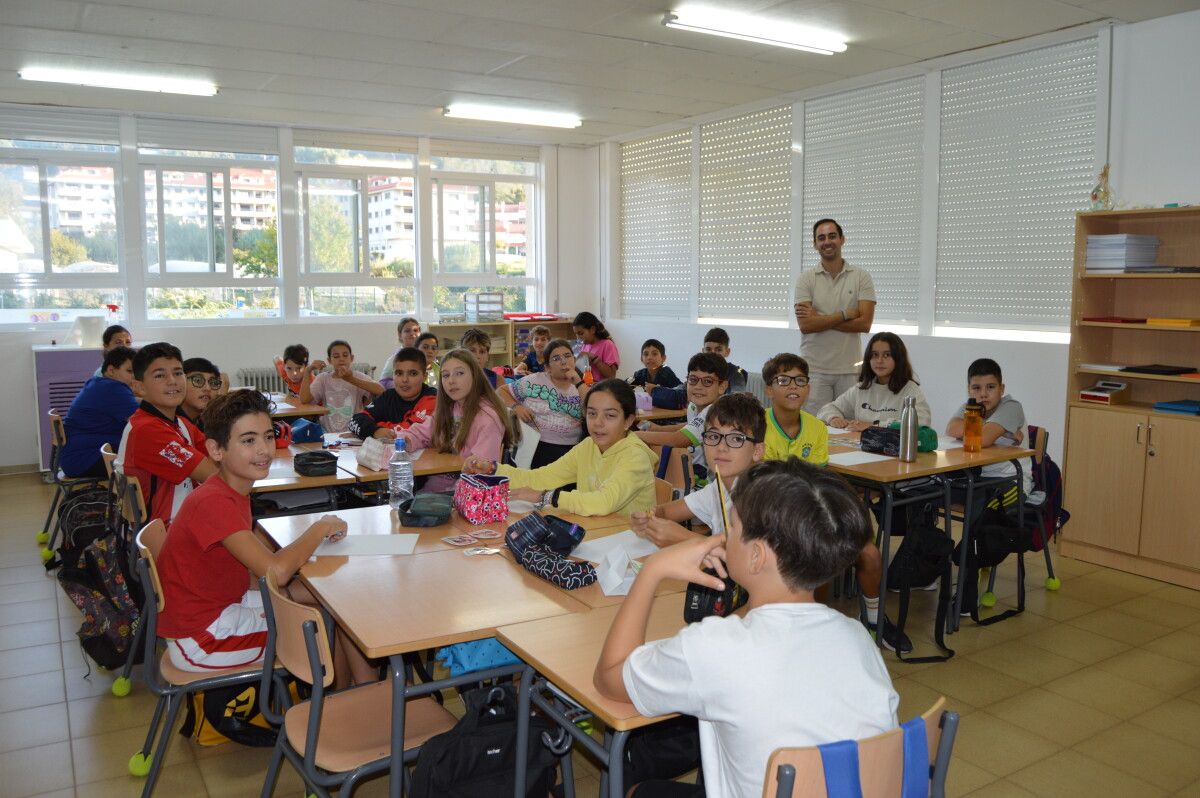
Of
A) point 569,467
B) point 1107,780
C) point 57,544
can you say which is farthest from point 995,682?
point 57,544

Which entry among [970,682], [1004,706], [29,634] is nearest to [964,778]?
[1004,706]

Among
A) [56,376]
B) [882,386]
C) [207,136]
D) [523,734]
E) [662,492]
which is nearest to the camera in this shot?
[523,734]

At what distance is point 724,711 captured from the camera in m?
1.61

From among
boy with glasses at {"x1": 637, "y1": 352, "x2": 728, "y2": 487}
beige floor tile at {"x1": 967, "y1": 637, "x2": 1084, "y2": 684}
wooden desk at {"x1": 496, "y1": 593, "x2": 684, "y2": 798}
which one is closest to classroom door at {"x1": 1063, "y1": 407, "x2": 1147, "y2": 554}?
beige floor tile at {"x1": 967, "y1": 637, "x2": 1084, "y2": 684}

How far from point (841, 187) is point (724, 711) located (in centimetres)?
667

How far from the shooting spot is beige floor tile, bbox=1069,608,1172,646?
4320 millimetres

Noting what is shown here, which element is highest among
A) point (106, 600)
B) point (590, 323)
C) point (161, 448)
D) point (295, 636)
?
point (590, 323)

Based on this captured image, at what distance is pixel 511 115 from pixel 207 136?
2.99m

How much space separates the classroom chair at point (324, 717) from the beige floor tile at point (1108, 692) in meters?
2.65

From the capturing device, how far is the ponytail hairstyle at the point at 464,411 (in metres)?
4.46

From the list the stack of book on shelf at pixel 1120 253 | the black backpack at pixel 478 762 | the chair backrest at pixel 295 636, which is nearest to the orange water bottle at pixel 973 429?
the stack of book on shelf at pixel 1120 253

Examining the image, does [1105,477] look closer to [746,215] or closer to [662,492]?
[662,492]

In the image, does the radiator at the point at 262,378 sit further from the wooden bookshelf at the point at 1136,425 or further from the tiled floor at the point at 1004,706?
the wooden bookshelf at the point at 1136,425

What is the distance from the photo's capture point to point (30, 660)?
4.08 m
